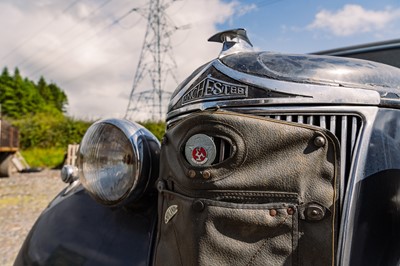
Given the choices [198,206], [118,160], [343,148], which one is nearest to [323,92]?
[343,148]

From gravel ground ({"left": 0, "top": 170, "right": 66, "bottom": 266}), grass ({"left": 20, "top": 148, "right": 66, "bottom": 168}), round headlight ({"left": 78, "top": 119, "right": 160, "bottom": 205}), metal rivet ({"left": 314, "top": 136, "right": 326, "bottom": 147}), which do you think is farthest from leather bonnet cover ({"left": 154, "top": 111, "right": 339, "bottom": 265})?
grass ({"left": 20, "top": 148, "right": 66, "bottom": 168})

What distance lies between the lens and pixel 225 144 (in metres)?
1.08

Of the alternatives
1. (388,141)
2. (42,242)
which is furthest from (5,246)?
(388,141)

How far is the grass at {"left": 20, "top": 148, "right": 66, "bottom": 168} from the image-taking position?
62.5 feet

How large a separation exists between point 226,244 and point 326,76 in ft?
1.82

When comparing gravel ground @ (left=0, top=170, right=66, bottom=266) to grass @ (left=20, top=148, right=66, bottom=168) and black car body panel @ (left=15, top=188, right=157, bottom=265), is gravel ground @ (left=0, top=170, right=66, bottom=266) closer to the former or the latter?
black car body panel @ (left=15, top=188, right=157, bottom=265)

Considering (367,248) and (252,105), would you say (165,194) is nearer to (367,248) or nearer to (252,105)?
(252,105)

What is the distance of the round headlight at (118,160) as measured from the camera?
1418 mm

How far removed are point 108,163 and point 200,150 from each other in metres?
0.52

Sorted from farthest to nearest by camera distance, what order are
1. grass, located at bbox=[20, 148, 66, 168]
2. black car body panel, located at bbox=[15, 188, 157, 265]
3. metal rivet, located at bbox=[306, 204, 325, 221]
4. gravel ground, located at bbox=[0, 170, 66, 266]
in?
grass, located at bbox=[20, 148, 66, 168] < gravel ground, located at bbox=[0, 170, 66, 266] < black car body panel, located at bbox=[15, 188, 157, 265] < metal rivet, located at bbox=[306, 204, 325, 221]

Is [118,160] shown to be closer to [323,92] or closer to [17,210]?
[323,92]

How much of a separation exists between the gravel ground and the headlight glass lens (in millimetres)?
2948

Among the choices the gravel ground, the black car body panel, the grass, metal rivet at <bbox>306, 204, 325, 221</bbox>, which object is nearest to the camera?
metal rivet at <bbox>306, 204, 325, 221</bbox>

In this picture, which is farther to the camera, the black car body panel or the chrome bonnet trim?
the black car body panel
